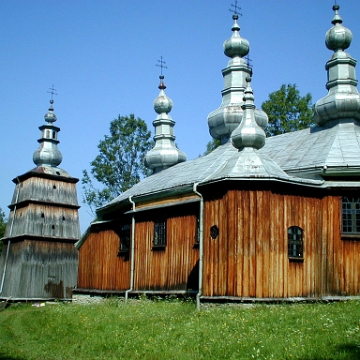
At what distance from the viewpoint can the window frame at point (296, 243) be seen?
1515 cm

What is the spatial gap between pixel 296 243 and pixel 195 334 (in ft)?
16.5

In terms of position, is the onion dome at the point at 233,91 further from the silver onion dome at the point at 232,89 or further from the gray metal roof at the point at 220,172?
the gray metal roof at the point at 220,172

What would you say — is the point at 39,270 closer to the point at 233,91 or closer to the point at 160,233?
the point at 160,233

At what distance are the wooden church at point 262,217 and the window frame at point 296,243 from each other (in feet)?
0.09

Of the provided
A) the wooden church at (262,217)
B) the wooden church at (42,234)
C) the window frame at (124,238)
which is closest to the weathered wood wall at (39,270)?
the wooden church at (42,234)

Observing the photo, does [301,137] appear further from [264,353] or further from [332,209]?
[264,353]

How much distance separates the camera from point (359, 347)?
9.05 m

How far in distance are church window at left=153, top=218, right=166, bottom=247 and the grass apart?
389 centimetres

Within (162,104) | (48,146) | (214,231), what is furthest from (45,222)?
(214,231)

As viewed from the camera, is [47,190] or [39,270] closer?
[39,270]

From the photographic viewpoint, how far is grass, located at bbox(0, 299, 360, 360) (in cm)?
966

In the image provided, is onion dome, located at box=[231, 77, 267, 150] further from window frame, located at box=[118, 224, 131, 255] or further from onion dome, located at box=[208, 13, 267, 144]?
window frame, located at box=[118, 224, 131, 255]

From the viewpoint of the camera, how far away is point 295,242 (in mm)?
15250

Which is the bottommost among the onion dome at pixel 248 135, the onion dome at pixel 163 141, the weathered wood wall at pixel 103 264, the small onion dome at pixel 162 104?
the weathered wood wall at pixel 103 264
